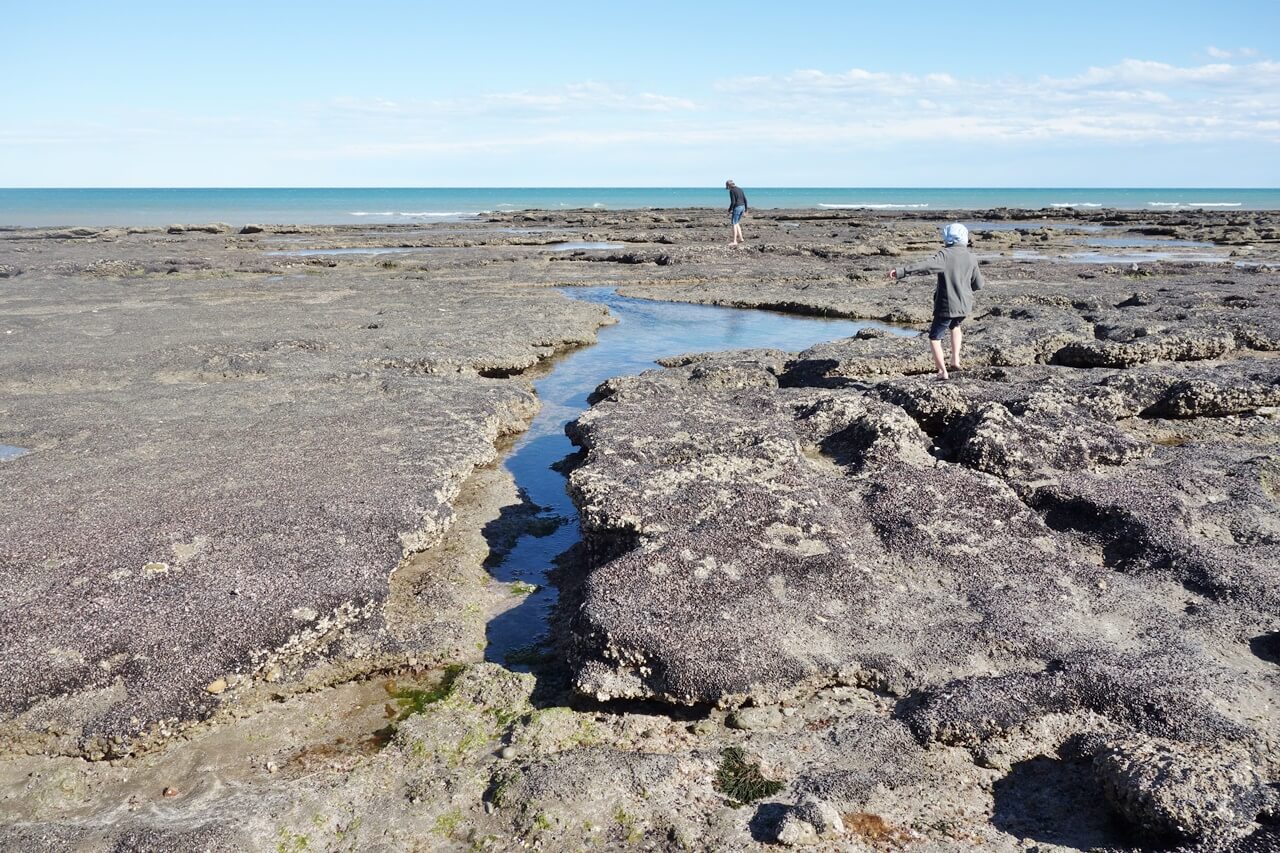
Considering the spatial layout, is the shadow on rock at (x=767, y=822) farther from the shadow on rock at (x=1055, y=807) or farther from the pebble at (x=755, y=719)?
the shadow on rock at (x=1055, y=807)

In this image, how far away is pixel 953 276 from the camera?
9.74 meters

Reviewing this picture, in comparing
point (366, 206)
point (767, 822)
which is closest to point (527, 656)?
point (767, 822)

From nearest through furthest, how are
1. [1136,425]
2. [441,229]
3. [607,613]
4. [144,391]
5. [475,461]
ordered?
[607,613]
[475,461]
[1136,425]
[144,391]
[441,229]

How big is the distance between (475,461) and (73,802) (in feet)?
14.5

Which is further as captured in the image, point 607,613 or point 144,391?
point 144,391

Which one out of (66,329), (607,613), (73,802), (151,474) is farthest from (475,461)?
(66,329)

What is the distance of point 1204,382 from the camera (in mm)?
9141

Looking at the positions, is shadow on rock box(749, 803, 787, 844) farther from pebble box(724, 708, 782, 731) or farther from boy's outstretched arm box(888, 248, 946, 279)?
boy's outstretched arm box(888, 248, 946, 279)

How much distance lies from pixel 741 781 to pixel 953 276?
7.39 m

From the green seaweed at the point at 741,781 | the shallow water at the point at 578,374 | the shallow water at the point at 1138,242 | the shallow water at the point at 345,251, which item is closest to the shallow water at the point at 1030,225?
the shallow water at the point at 1138,242

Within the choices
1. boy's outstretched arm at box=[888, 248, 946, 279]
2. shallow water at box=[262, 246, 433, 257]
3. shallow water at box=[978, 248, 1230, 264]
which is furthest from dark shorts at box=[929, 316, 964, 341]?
shallow water at box=[262, 246, 433, 257]

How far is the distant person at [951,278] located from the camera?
9664mm

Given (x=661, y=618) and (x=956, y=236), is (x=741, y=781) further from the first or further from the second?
(x=956, y=236)

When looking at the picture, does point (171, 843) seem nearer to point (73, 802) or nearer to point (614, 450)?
point (73, 802)
